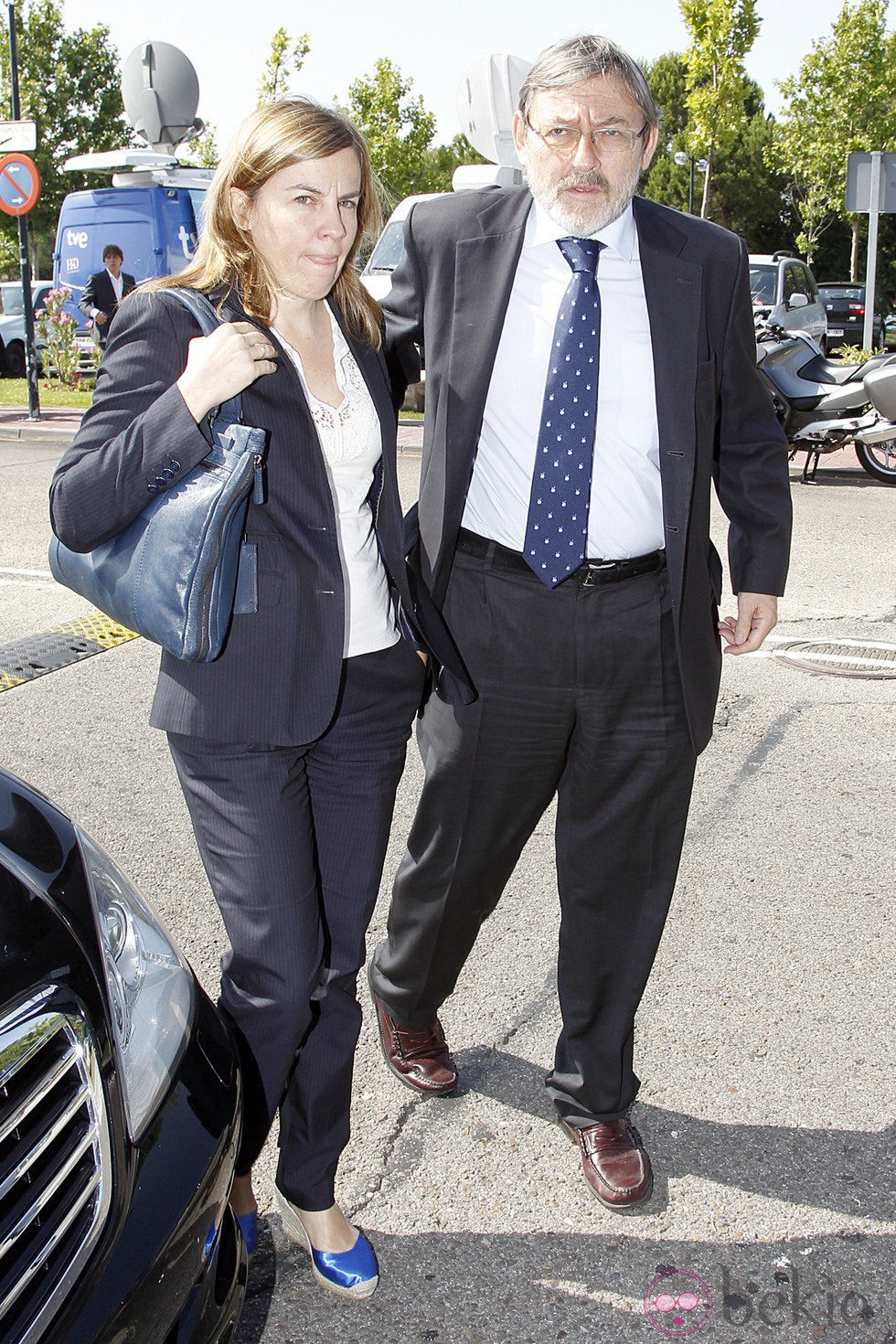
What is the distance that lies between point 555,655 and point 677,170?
4709 cm

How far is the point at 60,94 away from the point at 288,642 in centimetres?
3976

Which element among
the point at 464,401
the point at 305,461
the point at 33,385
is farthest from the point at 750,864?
the point at 33,385

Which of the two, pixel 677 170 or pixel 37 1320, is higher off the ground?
pixel 677 170

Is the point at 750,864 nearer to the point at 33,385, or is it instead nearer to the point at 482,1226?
the point at 482,1226

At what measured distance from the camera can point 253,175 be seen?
82.7 inches

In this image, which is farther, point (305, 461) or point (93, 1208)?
point (305, 461)

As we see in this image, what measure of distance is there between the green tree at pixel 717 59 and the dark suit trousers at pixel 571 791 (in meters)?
28.1

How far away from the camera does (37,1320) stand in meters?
1.39

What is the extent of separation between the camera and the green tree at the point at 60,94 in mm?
36000

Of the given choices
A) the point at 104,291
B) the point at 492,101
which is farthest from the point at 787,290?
the point at 104,291

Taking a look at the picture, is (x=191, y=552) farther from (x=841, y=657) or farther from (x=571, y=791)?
(x=841, y=657)

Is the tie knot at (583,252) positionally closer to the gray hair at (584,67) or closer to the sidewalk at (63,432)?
the gray hair at (584,67)

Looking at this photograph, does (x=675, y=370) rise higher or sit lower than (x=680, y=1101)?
higher

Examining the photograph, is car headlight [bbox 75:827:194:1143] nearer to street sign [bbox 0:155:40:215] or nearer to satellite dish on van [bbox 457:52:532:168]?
satellite dish on van [bbox 457:52:532:168]
